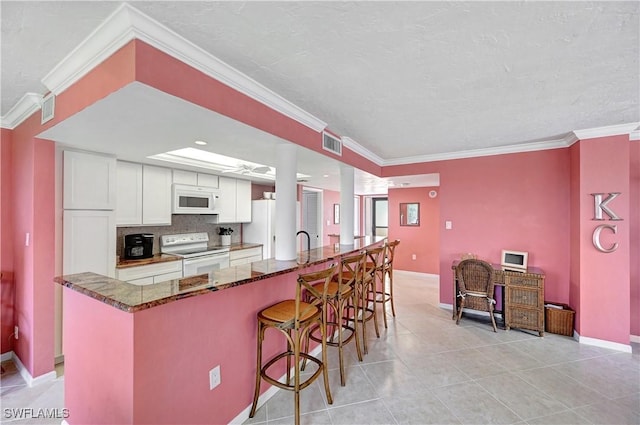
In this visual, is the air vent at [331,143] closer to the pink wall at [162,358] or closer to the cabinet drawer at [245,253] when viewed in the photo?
the pink wall at [162,358]

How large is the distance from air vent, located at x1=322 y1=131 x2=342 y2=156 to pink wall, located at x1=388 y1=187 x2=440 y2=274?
12.1 feet

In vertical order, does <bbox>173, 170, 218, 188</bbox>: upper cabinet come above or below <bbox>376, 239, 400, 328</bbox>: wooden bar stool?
above

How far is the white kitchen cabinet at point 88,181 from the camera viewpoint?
253 cm

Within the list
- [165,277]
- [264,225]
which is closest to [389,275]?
[264,225]

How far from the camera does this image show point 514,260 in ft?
11.6

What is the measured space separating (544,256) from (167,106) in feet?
14.8

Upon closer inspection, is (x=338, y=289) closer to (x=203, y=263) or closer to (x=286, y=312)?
(x=286, y=312)

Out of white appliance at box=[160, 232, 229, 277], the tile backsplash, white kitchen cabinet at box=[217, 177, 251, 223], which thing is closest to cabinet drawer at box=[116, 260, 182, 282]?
white appliance at box=[160, 232, 229, 277]

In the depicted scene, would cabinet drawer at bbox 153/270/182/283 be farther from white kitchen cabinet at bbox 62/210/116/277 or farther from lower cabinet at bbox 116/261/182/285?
white kitchen cabinet at bbox 62/210/116/277

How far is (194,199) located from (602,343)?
17.9 ft

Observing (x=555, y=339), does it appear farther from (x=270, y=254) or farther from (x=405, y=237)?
(x=270, y=254)

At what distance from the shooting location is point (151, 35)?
51.8 inches

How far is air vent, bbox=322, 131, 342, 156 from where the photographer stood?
9.54ft

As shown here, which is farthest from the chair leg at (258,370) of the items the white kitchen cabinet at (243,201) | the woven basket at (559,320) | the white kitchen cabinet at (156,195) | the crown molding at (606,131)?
the crown molding at (606,131)
